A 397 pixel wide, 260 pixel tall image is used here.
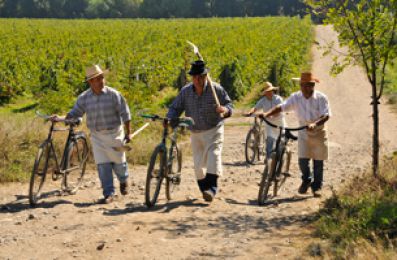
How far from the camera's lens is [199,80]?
23.9 ft

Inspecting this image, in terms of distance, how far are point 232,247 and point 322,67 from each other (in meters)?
28.3

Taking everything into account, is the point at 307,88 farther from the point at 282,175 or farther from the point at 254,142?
the point at 254,142

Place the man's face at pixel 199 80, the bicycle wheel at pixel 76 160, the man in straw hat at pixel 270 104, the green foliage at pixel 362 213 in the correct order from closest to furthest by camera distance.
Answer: the green foliage at pixel 362 213
the man's face at pixel 199 80
the bicycle wheel at pixel 76 160
the man in straw hat at pixel 270 104

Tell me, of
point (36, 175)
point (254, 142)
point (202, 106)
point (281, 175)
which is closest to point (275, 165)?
point (281, 175)

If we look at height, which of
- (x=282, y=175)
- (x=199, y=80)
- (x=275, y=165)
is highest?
(x=199, y=80)

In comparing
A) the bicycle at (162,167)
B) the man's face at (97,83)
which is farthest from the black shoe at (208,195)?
the man's face at (97,83)

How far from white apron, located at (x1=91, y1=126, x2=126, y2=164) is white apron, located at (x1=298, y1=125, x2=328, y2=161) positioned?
230cm

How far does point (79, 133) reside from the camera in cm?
829

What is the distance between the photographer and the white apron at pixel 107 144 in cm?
767

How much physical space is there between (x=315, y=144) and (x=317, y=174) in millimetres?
415

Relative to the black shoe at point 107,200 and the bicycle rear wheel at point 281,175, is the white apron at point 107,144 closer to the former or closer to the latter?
the black shoe at point 107,200

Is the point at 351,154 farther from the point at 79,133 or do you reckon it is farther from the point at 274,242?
the point at 274,242

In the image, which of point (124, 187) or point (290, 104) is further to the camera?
point (124, 187)

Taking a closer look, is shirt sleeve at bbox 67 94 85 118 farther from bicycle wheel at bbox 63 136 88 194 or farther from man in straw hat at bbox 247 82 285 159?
man in straw hat at bbox 247 82 285 159
